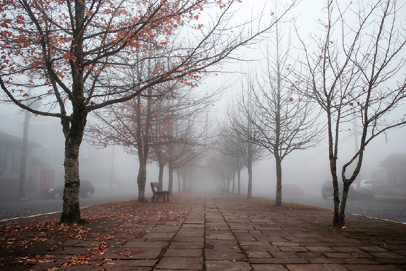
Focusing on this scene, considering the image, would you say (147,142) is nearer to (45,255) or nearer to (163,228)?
(163,228)

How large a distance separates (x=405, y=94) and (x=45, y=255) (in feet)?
22.9

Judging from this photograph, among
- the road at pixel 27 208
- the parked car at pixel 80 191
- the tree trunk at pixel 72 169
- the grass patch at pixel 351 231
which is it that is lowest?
the parked car at pixel 80 191

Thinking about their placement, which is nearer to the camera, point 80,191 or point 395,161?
point 80,191

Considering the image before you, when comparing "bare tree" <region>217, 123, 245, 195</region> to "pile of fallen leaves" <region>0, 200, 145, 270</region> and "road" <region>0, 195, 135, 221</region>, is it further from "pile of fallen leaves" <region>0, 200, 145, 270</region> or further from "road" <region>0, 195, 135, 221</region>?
"pile of fallen leaves" <region>0, 200, 145, 270</region>

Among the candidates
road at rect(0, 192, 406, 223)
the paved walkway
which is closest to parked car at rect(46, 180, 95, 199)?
road at rect(0, 192, 406, 223)

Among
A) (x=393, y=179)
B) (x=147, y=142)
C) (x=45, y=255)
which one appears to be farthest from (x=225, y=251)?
(x=393, y=179)

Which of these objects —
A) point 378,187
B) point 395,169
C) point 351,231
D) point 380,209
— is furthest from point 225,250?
point 395,169

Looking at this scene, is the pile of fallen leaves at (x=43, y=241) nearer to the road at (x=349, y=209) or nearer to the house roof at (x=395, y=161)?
the road at (x=349, y=209)

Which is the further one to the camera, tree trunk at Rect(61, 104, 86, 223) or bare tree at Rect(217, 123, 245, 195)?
bare tree at Rect(217, 123, 245, 195)

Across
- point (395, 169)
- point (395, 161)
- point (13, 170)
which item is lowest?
point (13, 170)

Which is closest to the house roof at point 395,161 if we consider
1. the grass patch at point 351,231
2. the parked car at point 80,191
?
the grass patch at point 351,231

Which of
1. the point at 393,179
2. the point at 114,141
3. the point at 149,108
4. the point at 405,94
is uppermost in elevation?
the point at 149,108

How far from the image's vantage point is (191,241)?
3.88m

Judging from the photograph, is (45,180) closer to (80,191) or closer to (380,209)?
(80,191)
